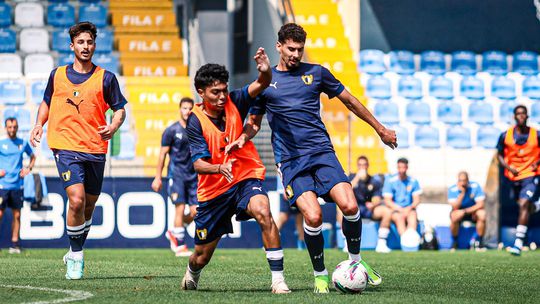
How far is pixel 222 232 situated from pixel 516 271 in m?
4.43

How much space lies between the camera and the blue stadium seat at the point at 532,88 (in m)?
24.7

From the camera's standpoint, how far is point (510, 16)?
26.7 m

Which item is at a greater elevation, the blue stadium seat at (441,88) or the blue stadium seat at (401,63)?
the blue stadium seat at (401,63)

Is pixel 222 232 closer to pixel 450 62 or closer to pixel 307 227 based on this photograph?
pixel 307 227

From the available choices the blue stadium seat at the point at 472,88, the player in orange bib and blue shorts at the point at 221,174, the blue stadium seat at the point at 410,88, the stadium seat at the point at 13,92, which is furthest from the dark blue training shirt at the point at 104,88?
the blue stadium seat at the point at 472,88

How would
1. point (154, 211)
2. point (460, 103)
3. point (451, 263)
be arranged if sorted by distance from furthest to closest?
1. point (460, 103)
2. point (154, 211)
3. point (451, 263)

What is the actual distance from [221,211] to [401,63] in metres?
17.1

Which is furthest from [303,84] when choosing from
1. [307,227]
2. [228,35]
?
[228,35]

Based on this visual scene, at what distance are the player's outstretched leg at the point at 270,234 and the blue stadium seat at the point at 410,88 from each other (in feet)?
53.2

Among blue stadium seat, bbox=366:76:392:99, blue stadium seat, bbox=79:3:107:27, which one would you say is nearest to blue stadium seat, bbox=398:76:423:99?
blue stadium seat, bbox=366:76:392:99

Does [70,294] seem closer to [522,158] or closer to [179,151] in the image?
[179,151]

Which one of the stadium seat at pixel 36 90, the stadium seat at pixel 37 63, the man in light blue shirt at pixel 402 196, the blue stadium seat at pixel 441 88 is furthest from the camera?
the blue stadium seat at pixel 441 88

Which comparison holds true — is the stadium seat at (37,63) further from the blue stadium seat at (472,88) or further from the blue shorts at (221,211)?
the blue shorts at (221,211)

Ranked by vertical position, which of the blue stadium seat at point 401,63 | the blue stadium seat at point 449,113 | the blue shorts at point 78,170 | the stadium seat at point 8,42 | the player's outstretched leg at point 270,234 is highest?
the stadium seat at point 8,42
